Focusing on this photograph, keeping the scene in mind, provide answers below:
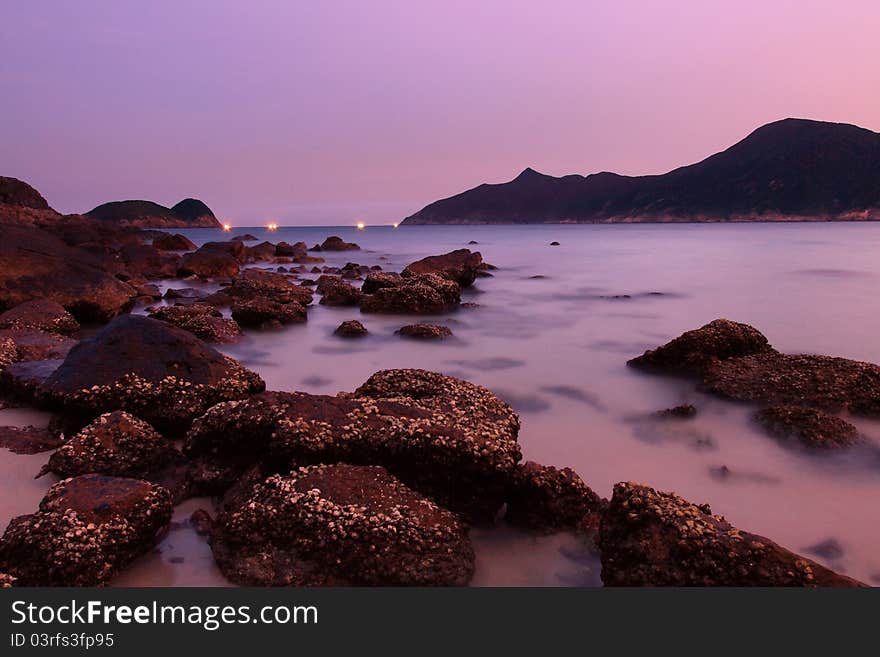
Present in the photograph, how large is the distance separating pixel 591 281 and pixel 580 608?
90.4ft

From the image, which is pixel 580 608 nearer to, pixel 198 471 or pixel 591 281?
pixel 198 471

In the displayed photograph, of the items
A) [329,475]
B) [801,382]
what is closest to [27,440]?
[329,475]

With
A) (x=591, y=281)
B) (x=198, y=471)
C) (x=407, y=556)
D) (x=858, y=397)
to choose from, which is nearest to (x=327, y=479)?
(x=407, y=556)

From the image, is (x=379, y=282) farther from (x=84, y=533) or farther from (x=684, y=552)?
(x=684, y=552)

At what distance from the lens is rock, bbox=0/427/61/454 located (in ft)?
20.5

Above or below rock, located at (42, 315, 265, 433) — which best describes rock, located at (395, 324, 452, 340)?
below

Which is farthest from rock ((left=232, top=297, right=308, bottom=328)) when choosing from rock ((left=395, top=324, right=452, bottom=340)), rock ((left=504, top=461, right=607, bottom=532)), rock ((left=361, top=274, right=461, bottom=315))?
rock ((left=504, top=461, right=607, bottom=532))

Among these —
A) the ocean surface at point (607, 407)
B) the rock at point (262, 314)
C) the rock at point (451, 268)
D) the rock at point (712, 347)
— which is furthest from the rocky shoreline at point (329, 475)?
the rock at point (451, 268)

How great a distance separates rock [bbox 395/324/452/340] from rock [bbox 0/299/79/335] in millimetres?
7789

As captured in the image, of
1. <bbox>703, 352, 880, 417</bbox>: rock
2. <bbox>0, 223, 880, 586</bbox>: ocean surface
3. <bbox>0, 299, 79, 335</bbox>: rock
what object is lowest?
<bbox>0, 223, 880, 586</bbox>: ocean surface

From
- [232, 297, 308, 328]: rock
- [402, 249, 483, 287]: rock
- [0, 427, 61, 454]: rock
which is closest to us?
[0, 427, 61, 454]: rock

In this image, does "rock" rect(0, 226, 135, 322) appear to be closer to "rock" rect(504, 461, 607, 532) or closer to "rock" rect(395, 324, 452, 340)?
"rock" rect(395, 324, 452, 340)

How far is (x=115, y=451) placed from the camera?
220 inches

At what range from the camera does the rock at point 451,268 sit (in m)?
24.2
